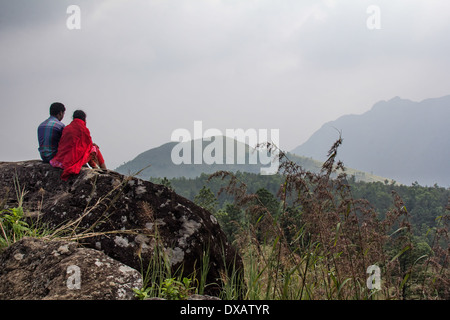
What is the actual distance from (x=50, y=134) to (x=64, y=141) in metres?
0.62

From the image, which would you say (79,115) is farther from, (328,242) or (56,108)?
(328,242)

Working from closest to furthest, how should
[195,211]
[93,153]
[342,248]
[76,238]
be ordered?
[342,248] < [76,238] < [195,211] < [93,153]

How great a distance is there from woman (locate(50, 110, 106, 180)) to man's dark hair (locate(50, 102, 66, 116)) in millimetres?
543

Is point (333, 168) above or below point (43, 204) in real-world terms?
above

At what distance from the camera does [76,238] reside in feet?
15.0

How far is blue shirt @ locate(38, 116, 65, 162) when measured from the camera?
747 centimetres

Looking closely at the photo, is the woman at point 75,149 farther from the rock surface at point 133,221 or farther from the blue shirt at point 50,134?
the rock surface at point 133,221

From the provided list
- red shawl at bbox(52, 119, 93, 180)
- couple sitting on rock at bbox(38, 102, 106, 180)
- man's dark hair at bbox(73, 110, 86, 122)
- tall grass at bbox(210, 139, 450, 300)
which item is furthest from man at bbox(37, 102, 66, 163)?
tall grass at bbox(210, 139, 450, 300)

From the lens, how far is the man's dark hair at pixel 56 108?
7797mm

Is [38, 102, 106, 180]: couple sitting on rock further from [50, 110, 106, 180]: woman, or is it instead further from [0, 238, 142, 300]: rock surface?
[0, 238, 142, 300]: rock surface
